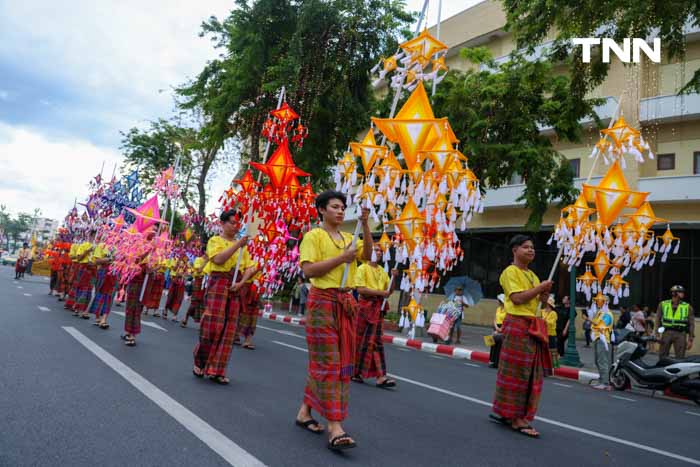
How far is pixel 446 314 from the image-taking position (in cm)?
1470

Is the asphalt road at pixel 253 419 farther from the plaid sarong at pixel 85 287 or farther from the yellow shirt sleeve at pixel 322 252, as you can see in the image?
the plaid sarong at pixel 85 287

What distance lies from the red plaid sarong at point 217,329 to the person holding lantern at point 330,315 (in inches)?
67.3

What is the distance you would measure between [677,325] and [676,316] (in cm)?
18

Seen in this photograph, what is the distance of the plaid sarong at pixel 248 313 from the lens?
9674mm

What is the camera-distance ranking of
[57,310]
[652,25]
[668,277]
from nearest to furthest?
[652,25] < [57,310] < [668,277]

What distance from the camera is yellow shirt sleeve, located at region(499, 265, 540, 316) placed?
16.8 feet

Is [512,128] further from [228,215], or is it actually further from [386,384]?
[228,215]

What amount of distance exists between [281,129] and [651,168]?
1552 cm

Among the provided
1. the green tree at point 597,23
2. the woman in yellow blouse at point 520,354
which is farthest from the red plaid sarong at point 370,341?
the green tree at point 597,23

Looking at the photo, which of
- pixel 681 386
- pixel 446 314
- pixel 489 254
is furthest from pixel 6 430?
pixel 489 254

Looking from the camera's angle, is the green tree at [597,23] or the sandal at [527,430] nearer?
the sandal at [527,430]

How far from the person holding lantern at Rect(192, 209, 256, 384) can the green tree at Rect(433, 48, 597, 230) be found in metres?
9.95

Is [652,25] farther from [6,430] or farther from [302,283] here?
[302,283]

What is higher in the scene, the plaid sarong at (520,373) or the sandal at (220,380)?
the plaid sarong at (520,373)
